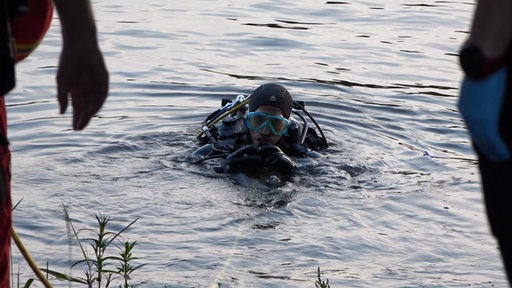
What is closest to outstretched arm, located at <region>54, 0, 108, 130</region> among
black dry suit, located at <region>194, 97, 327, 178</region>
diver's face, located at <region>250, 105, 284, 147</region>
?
black dry suit, located at <region>194, 97, 327, 178</region>

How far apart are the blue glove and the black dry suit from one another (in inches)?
249

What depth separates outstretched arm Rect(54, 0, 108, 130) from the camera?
2.51 m

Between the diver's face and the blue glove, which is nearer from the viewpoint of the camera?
the blue glove

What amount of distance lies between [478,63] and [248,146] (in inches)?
255

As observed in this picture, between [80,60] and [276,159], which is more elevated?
[80,60]

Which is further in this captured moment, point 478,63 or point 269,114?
point 269,114

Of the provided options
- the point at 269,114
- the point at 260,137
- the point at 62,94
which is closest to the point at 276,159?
the point at 260,137

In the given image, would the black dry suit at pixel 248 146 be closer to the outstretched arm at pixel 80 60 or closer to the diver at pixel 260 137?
the diver at pixel 260 137

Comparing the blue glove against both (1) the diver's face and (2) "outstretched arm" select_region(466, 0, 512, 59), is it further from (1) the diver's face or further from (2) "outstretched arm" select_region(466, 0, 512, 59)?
(1) the diver's face


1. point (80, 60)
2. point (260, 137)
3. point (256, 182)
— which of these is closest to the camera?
point (80, 60)

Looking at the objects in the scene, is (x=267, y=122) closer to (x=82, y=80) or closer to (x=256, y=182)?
(x=256, y=182)

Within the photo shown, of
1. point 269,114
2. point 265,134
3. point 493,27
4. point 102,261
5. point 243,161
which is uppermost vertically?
point 493,27

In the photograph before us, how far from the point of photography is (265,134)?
8703mm

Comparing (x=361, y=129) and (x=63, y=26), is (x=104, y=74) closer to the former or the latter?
(x=63, y=26)
